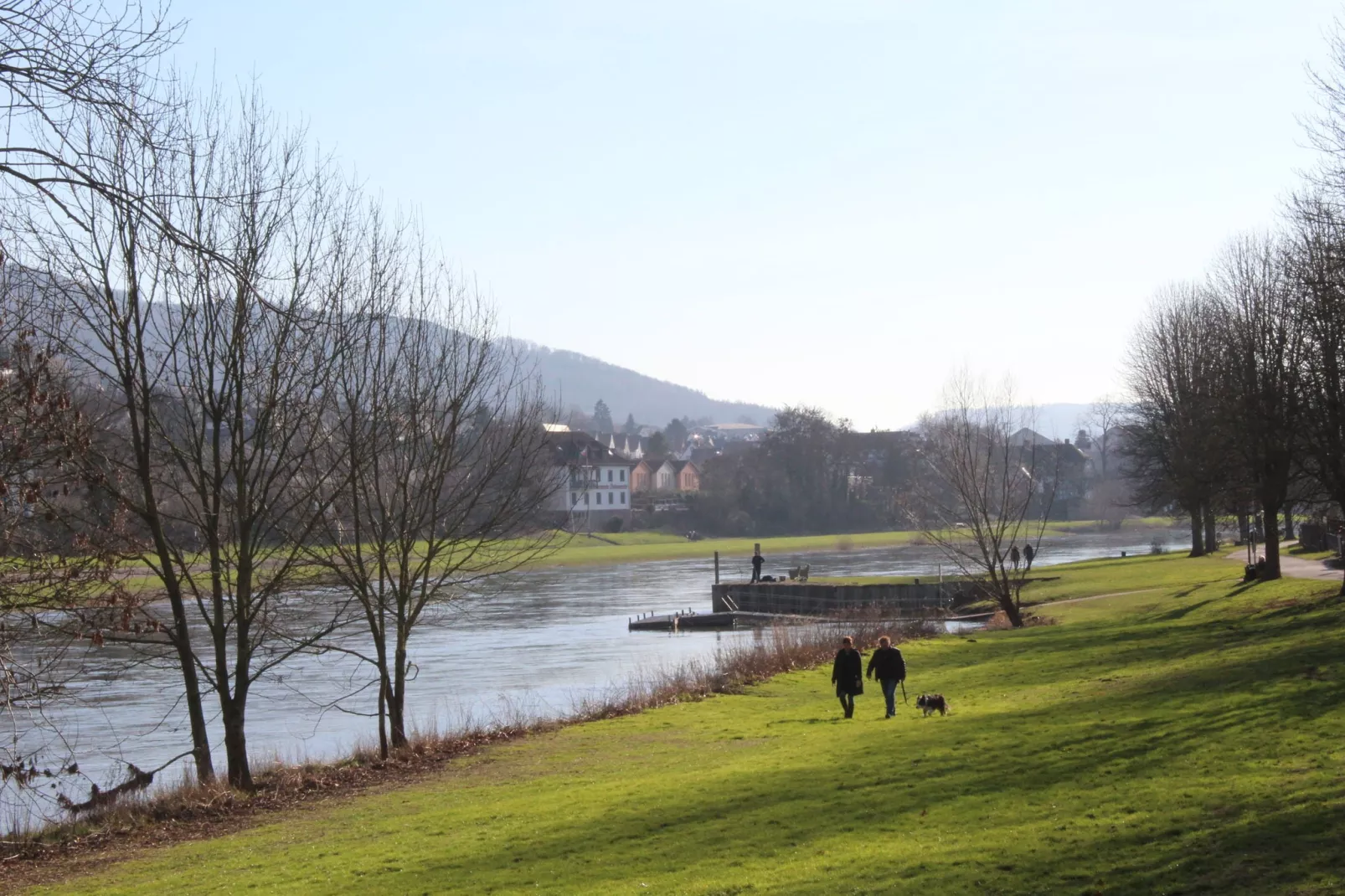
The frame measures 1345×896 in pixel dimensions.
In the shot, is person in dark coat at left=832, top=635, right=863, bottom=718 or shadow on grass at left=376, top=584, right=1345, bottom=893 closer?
shadow on grass at left=376, top=584, right=1345, bottom=893

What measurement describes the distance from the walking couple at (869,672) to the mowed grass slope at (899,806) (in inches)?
18.3

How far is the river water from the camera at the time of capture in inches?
1008

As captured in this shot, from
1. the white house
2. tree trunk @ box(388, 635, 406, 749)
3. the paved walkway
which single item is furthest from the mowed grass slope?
the white house

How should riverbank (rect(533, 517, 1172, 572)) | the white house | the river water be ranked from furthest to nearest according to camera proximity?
the white house < riverbank (rect(533, 517, 1172, 572)) < the river water

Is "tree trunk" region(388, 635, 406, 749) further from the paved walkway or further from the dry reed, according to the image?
the paved walkway

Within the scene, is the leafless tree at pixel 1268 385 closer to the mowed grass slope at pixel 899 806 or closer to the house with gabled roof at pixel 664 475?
the mowed grass slope at pixel 899 806

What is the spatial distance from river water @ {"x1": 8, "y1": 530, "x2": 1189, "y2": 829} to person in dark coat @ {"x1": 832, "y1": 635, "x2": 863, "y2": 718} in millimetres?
7718

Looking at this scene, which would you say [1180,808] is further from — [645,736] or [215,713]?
[215,713]

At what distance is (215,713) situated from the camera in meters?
31.4

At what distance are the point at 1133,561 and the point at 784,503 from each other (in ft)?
228

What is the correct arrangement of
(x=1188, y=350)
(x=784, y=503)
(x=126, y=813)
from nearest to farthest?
(x=126, y=813), (x=1188, y=350), (x=784, y=503)

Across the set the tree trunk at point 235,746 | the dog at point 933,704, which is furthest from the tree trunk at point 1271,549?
the tree trunk at point 235,746

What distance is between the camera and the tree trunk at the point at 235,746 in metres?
19.1

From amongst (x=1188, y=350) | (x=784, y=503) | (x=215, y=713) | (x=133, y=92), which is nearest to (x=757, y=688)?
(x=215, y=713)
